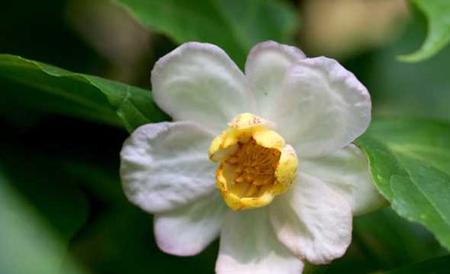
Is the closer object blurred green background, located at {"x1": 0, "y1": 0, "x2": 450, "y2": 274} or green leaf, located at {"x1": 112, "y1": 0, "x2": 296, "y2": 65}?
blurred green background, located at {"x1": 0, "y1": 0, "x2": 450, "y2": 274}

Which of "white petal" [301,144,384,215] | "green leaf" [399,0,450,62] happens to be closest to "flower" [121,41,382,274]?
"white petal" [301,144,384,215]

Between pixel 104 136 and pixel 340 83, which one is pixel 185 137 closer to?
pixel 340 83

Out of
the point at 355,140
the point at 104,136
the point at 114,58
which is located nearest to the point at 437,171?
the point at 355,140

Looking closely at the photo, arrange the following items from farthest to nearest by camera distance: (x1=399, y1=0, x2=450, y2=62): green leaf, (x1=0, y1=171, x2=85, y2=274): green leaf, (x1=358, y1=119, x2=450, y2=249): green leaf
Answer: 1. (x1=399, y1=0, x2=450, y2=62): green leaf
2. (x1=358, y1=119, x2=450, y2=249): green leaf
3. (x1=0, y1=171, x2=85, y2=274): green leaf

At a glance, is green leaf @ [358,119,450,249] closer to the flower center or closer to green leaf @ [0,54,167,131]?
the flower center

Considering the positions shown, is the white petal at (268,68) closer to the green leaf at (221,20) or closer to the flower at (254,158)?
the flower at (254,158)

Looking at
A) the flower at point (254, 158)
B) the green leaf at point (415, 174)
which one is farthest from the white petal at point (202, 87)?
the green leaf at point (415, 174)
